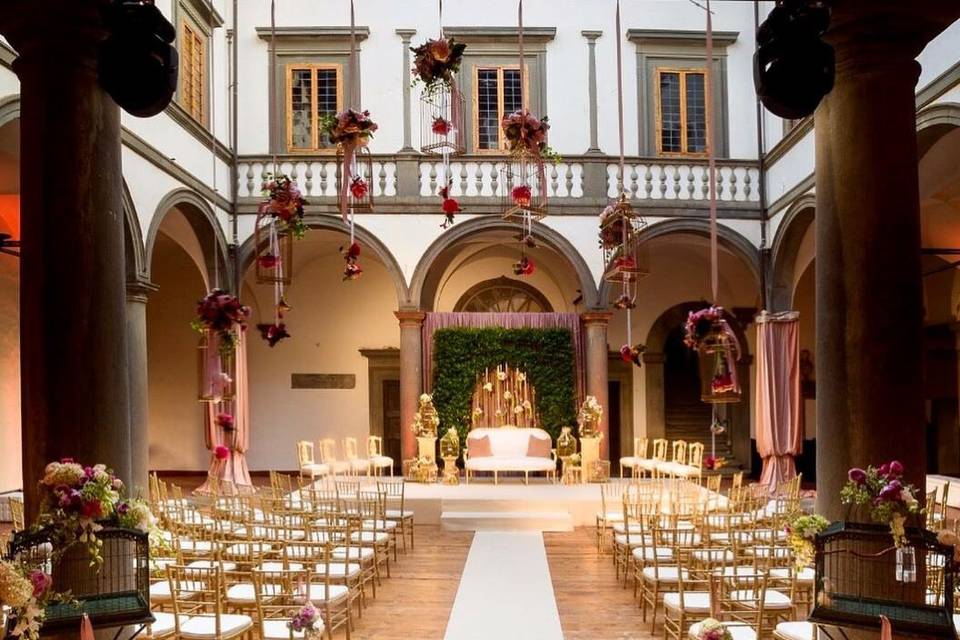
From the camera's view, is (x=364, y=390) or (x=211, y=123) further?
(x=364, y=390)

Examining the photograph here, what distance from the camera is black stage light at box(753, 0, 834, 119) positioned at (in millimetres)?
4016

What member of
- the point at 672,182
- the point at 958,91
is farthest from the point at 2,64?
the point at 672,182

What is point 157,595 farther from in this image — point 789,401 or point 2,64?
point 789,401

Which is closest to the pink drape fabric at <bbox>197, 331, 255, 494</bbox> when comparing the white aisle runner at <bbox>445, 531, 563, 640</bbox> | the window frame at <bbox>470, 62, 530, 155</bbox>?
the white aisle runner at <bbox>445, 531, 563, 640</bbox>

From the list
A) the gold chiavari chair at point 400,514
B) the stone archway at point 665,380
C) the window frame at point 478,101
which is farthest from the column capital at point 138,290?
the stone archway at point 665,380

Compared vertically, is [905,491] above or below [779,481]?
above

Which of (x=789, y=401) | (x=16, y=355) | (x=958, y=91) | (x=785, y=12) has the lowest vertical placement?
(x=789, y=401)

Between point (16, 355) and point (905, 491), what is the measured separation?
12614 millimetres

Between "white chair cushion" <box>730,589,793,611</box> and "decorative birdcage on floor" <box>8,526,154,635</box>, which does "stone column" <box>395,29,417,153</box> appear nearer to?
"white chair cushion" <box>730,589,793,611</box>

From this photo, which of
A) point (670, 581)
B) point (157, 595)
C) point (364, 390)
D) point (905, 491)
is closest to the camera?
point (905, 491)

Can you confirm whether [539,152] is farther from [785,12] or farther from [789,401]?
[789,401]

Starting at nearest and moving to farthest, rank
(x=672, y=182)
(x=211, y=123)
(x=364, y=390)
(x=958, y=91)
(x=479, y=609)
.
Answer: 1. (x=479, y=609)
2. (x=958, y=91)
3. (x=211, y=123)
4. (x=672, y=182)
5. (x=364, y=390)

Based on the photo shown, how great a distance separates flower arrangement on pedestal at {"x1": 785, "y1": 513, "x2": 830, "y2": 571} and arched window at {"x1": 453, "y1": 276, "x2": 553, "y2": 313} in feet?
44.0

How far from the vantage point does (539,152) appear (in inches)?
333
